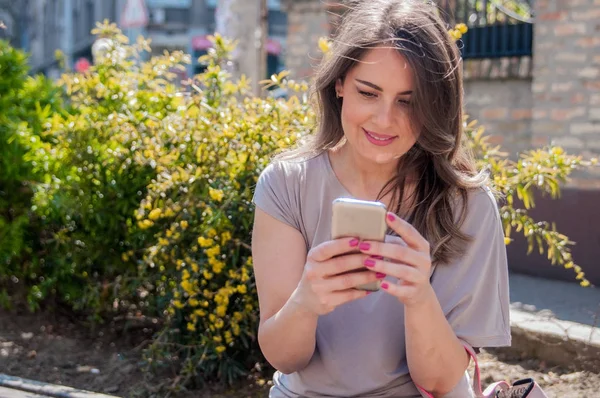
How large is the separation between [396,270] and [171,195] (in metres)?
2.16

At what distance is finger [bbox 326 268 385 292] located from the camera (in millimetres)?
1841

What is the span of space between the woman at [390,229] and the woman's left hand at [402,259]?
0.21m

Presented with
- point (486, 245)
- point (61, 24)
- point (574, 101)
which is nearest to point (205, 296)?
point (486, 245)

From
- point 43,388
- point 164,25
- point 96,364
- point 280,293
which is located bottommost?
point 96,364

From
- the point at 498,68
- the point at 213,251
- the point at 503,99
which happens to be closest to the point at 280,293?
the point at 213,251

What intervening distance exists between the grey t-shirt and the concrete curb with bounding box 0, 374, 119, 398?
146 centimetres

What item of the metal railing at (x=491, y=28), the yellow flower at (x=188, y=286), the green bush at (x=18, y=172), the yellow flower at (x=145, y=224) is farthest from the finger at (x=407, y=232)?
the metal railing at (x=491, y=28)

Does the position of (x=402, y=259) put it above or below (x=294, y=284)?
above

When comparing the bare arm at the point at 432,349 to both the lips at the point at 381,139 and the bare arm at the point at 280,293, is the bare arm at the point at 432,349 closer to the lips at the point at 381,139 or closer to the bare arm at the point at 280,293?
the bare arm at the point at 280,293

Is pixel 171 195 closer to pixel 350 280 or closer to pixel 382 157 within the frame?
pixel 382 157

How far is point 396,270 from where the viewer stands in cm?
181

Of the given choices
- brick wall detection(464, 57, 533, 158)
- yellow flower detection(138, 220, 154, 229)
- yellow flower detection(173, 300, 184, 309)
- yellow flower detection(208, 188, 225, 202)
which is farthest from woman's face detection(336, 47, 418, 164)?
brick wall detection(464, 57, 533, 158)

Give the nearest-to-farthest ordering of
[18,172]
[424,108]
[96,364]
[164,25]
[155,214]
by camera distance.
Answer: [424,108], [155,214], [96,364], [18,172], [164,25]

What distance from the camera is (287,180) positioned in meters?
2.36
